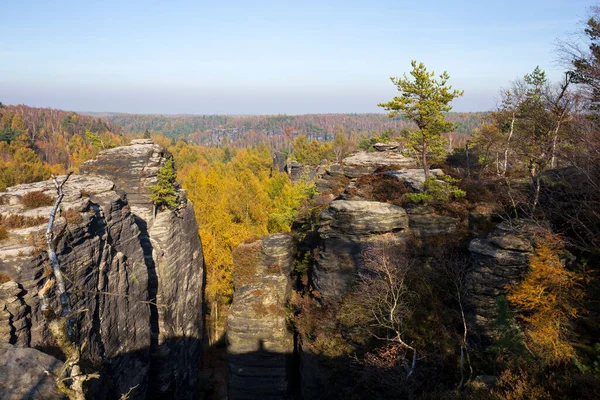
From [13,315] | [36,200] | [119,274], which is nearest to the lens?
[13,315]

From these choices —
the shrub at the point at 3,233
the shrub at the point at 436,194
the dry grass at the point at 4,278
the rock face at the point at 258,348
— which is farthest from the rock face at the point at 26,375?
the shrub at the point at 436,194

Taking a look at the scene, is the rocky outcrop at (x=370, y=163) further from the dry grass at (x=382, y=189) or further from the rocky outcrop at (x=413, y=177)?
the dry grass at (x=382, y=189)

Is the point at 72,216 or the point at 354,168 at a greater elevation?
the point at 354,168

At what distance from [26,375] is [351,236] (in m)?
14.9

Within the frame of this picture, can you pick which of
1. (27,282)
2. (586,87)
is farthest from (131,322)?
(586,87)

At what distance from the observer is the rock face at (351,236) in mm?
19125

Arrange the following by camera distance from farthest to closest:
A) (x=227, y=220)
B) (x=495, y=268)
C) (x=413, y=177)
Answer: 1. (x=227, y=220)
2. (x=413, y=177)
3. (x=495, y=268)

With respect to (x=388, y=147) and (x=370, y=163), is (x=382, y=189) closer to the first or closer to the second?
(x=370, y=163)

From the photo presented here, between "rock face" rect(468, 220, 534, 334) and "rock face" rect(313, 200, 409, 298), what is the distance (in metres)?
5.00

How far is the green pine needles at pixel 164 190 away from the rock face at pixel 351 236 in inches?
453

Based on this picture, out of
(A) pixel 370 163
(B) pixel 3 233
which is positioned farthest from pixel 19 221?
(A) pixel 370 163

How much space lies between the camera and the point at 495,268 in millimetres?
14047

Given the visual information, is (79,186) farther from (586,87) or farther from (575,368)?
(586,87)

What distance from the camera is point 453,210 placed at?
2020 cm
